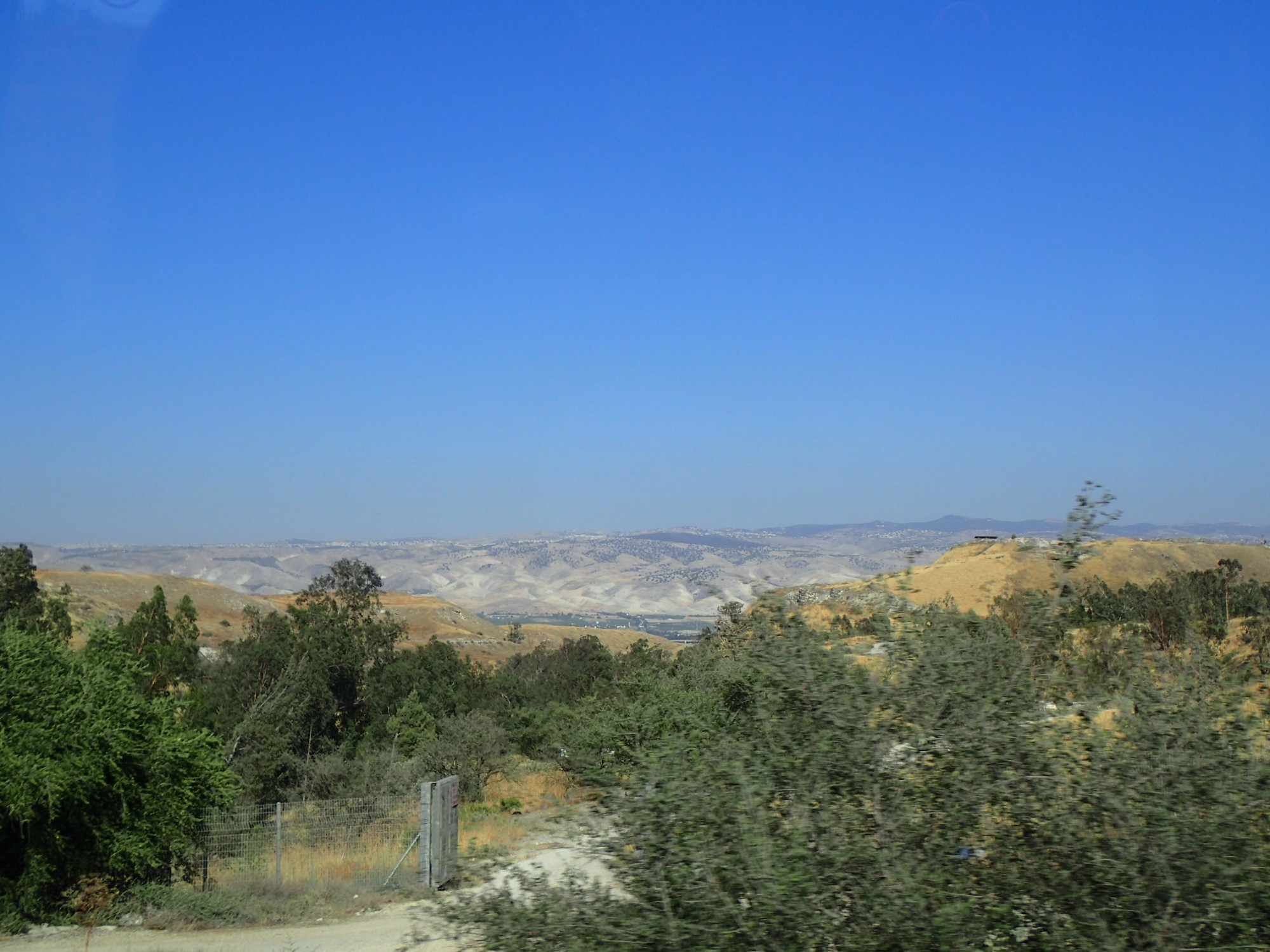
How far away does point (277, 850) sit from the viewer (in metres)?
15.4

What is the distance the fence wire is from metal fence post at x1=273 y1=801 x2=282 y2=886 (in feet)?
0.03

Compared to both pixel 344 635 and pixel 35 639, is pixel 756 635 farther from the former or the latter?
pixel 344 635

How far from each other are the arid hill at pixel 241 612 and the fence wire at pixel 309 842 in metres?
48.2

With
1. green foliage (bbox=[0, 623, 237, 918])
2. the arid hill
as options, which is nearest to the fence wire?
green foliage (bbox=[0, 623, 237, 918])

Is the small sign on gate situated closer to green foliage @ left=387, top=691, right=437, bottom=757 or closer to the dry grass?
the dry grass

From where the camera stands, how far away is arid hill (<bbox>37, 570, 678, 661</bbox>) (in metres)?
70.9

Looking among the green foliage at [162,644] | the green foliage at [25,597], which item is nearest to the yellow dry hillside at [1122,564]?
the green foliage at [162,644]

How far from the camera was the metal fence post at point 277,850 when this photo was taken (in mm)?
15391

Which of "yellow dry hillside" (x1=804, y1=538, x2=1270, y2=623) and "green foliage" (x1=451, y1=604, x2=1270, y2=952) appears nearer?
"green foliage" (x1=451, y1=604, x2=1270, y2=952)

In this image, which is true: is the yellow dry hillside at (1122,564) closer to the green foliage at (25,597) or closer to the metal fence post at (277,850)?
the metal fence post at (277,850)

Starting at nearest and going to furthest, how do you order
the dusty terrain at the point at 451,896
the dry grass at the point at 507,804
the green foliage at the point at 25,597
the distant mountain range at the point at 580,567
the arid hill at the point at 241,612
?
the dusty terrain at the point at 451,896, the dry grass at the point at 507,804, the green foliage at the point at 25,597, the arid hill at the point at 241,612, the distant mountain range at the point at 580,567

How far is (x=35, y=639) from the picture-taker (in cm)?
1382

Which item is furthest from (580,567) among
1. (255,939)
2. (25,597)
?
(255,939)

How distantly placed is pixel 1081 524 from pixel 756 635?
1.65 meters
